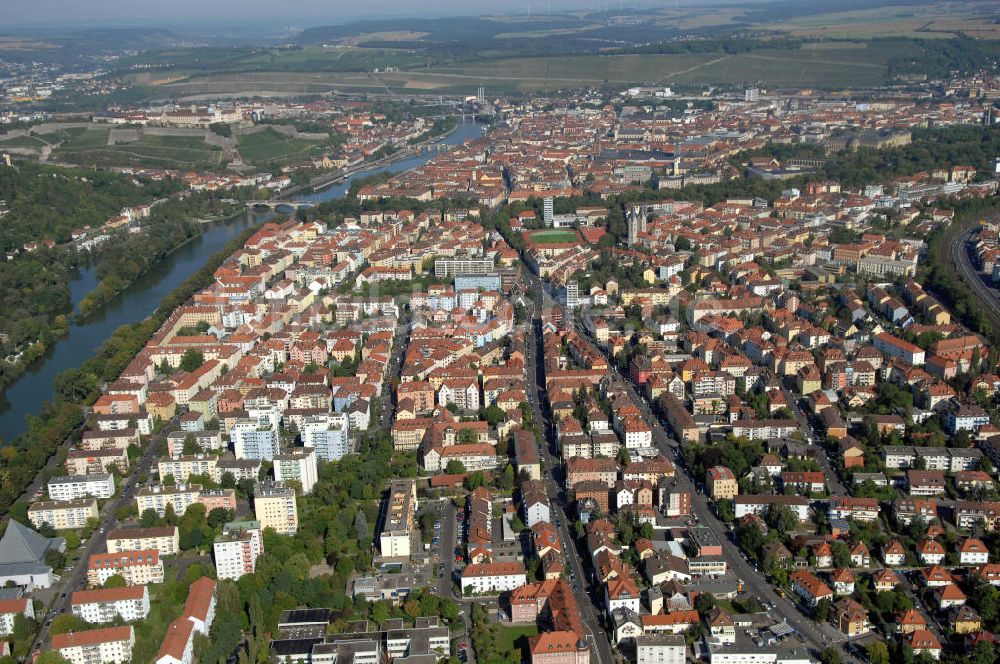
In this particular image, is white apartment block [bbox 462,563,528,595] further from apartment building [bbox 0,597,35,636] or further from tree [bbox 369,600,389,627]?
apartment building [bbox 0,597,35,636]

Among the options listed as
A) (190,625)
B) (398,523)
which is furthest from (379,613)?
(190,625)

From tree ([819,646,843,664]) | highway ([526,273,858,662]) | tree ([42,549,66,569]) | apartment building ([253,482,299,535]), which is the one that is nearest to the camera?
tree ([819,646,843,664])

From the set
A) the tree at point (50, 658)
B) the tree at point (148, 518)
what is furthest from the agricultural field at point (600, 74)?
the tree at point (50, 658)

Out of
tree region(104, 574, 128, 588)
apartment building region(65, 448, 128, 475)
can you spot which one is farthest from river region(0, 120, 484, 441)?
tree region(104, 574, 128, 588)

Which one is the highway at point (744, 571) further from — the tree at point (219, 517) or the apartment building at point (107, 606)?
the apartment building at point (107, 606)

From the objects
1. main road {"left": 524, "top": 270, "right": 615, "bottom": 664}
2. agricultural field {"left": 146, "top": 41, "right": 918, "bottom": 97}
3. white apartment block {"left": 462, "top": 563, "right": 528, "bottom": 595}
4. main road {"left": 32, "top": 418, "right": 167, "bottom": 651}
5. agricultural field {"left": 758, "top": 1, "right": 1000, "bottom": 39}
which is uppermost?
agricultural field {"left": 758, "top": 1, "right": 1000, "bottom": 39}
